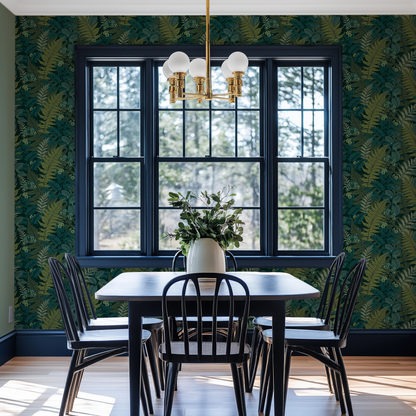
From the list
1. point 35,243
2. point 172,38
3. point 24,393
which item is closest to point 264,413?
point 24,393

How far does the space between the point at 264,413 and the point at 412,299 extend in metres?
1.90

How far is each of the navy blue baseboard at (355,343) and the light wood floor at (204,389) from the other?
0.09 meters

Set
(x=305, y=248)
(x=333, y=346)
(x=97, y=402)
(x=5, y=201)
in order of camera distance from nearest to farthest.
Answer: (x=333, y=346), (x=97, y=402), (x=5, y=201), (x=305, y=248)

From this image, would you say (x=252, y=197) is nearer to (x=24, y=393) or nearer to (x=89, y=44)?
(x=89, y=44)

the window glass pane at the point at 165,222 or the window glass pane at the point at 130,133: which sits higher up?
the window glass pane at the point at 130,133

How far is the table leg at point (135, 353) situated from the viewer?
89.9 inches

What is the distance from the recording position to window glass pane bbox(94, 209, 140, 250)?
4.00 metres

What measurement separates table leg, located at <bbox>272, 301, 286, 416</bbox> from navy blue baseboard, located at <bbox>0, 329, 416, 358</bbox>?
5.57ft

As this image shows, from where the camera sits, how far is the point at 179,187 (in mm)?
4016

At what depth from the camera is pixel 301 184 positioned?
13.2ft

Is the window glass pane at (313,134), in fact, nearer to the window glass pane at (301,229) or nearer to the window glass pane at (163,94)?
the window glass pane at (301,229)

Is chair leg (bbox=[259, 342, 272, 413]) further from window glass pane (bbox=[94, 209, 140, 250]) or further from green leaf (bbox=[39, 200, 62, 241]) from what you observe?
green leaf (bbox=[39, 200, 62, 241])

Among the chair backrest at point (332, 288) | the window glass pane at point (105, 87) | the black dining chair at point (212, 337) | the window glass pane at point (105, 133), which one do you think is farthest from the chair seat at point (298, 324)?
the window glass pane at point (105, 87)

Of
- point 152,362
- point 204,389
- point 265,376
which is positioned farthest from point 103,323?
point 265,376
